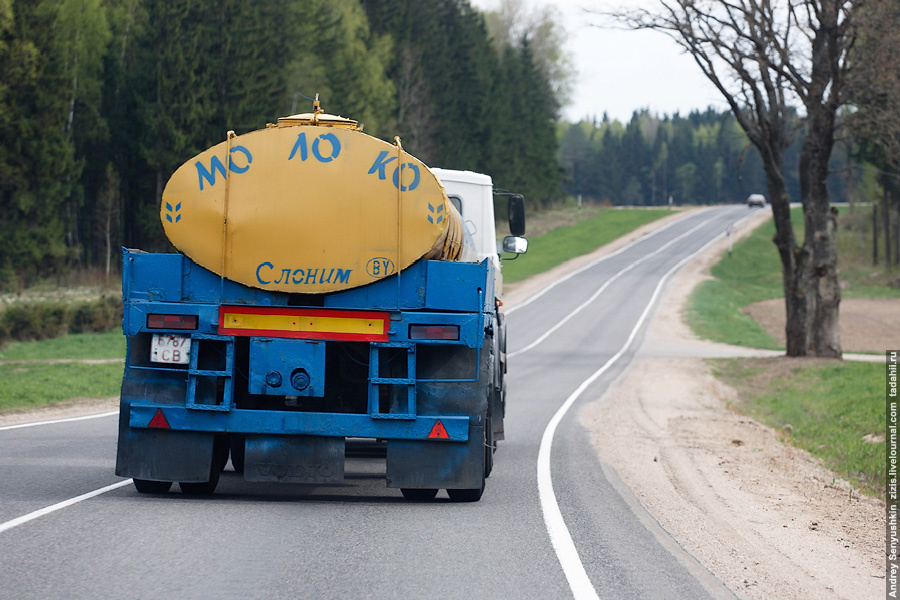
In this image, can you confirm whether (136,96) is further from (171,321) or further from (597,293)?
(171,321)

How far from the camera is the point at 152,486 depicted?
28.9 ft

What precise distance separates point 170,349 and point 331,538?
2.21 meters

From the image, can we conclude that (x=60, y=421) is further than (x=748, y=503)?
Yes

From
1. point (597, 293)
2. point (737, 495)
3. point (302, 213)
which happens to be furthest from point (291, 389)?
point (597, 293)

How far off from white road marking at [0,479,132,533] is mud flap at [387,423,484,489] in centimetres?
248

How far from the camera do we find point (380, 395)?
345 inches

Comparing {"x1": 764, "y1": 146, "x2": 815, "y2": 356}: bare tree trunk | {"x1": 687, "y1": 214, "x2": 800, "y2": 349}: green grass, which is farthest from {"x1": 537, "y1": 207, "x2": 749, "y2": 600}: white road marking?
{"x1": 687, "y1": 214, "x2": 800, "y2": 349}: green grass

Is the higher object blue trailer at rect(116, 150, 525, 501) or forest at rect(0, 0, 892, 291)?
forest at rect(0, 0, 892, 291)

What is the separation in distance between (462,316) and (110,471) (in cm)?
416

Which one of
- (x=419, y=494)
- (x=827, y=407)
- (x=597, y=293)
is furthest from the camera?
(x=597, y=293)

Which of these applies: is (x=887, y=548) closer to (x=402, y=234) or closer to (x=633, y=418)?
(x=402, y=234)

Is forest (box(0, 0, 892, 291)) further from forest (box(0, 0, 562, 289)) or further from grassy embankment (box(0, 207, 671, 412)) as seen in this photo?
grassy embankment (box(0, 207, 671, 412))

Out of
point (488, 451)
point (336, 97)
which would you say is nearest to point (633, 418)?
point (488, 451)

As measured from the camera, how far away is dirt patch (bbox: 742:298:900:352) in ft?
133
